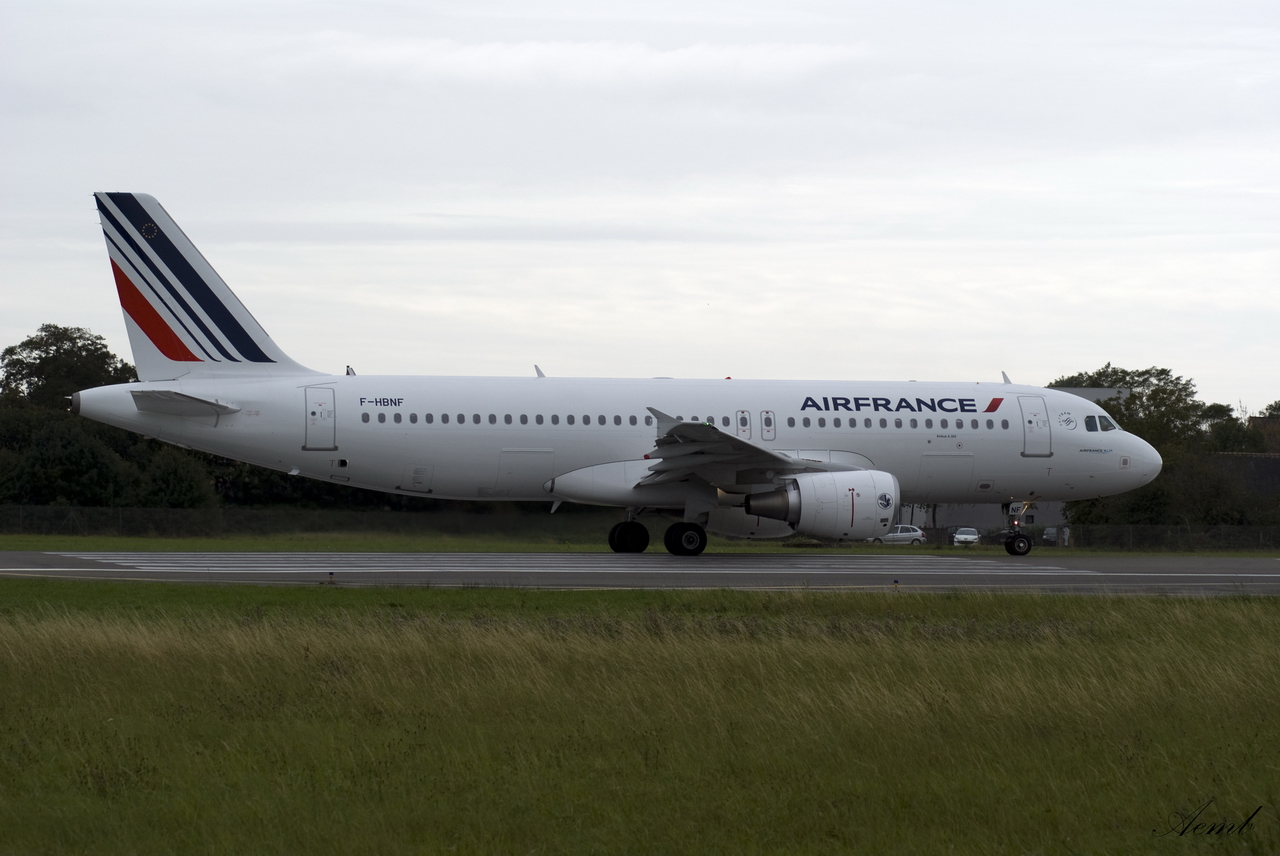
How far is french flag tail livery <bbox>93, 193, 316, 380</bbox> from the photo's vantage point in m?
24.8

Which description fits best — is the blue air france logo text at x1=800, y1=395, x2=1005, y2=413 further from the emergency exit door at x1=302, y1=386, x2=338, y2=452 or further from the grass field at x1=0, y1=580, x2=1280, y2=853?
the grass field at x1=0, y1=580, x2=1280, y2=853

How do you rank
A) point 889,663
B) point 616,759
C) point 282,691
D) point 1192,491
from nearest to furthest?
point 616,759
point 282,691
point 889,663
point 1192,491

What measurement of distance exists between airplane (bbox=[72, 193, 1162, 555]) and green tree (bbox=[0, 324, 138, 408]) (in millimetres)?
48457

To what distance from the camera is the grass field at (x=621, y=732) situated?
20.4 feet

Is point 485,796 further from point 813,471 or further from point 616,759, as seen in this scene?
point 813,471

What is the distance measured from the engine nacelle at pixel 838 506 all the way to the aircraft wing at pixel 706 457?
788 mm

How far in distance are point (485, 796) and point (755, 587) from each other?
11.6 m

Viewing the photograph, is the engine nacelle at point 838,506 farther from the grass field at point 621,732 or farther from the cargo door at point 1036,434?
the grass field at point 621,732

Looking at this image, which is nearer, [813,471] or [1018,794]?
[1018,794]

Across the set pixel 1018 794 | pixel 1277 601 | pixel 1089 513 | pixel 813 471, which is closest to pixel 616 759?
pixel 1018 794

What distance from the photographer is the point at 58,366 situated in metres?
73.9

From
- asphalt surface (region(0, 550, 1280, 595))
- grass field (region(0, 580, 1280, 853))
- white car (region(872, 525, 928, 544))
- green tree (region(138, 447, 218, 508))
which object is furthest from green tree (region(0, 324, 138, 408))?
grass field (region(0, 580, 1280, 853))

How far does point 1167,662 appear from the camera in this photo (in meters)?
10.6

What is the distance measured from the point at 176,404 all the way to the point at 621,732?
18119 millimetres
